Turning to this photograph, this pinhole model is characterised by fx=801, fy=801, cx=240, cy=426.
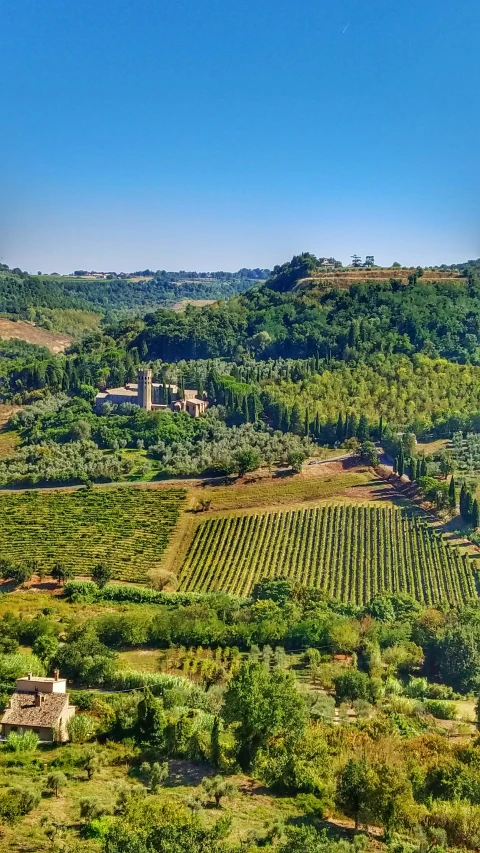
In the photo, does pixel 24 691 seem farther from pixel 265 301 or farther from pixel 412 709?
pixel 265 301

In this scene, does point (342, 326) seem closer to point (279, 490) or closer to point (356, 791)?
point (279, 490)

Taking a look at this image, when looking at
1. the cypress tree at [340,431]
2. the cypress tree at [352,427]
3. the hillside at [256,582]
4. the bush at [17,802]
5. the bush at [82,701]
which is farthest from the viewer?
the cypress tree at [340,431]

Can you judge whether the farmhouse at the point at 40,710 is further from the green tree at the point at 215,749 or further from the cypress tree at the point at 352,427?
the cypress tree at the point at 352,427

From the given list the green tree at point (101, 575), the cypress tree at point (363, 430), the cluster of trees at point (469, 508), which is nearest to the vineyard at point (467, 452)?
the cluster of trees at point (469, 508)

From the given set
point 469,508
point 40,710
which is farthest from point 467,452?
point 40,710

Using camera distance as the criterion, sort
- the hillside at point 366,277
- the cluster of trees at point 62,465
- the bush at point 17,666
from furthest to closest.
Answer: the hillside at point 366,277, the cluster of trees at point 62,465, the bush at point 17,666

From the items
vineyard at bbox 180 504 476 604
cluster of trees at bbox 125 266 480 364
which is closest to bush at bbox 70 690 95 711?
vineyard at bbox 180 504 476 604
